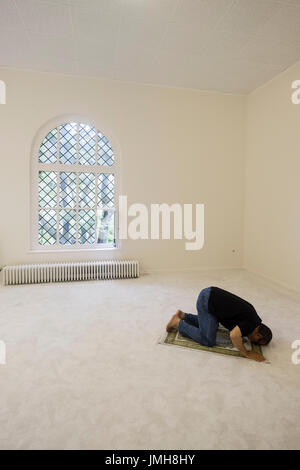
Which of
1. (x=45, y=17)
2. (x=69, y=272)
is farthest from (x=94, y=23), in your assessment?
(x=69, y=272)

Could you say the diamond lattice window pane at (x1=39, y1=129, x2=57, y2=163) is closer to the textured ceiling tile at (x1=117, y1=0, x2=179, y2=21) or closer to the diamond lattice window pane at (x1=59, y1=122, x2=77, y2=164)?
the diamond lattice window pane at (x1=59, y1=122, x2=77, y2=164)

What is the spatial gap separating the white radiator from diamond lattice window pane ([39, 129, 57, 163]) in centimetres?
157

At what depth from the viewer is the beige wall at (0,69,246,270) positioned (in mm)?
3904

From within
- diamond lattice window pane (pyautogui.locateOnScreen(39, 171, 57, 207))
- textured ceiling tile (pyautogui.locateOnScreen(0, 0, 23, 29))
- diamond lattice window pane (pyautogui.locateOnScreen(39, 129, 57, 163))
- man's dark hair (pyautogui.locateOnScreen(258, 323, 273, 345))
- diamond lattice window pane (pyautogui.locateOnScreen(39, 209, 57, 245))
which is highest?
textured ceiling tile (pyautogui.locateOnScreen(0, 0, 23, 29))

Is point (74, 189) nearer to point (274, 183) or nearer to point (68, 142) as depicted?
point (68, 142)

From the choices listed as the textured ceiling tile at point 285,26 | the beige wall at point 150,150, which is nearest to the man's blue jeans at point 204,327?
the beige wall at point 150,150

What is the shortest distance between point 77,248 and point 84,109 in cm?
209

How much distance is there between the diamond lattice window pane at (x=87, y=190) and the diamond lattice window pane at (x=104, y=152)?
292mm

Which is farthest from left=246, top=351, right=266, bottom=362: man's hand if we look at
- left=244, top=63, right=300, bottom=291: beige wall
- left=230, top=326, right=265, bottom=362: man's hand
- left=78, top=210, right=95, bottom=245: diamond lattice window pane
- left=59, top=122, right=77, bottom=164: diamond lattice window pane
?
left=59, top=122, right=77, bottom=164: diamond lattice window pane

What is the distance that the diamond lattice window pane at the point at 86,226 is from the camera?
427cm

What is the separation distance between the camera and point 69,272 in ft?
12.7

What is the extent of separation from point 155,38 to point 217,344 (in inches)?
127

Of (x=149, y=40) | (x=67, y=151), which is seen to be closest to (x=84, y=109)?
(x=67, y=151)
